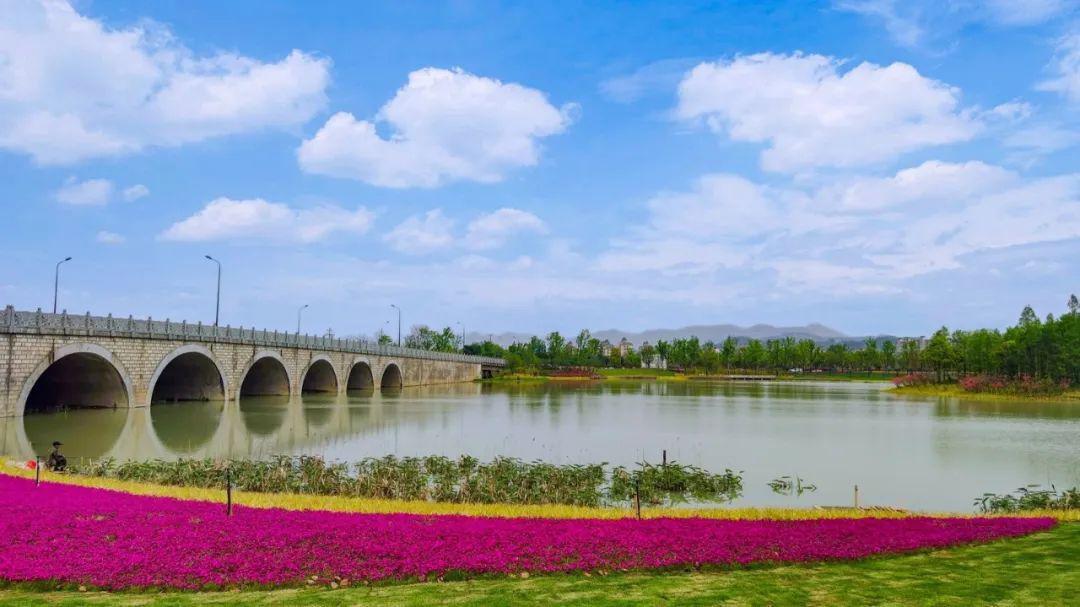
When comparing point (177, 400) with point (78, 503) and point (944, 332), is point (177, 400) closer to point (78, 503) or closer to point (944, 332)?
point (78, 503)

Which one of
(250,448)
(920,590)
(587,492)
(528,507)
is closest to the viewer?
(920,590)

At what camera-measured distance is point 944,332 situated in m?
96.2

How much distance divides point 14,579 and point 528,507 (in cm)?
1063

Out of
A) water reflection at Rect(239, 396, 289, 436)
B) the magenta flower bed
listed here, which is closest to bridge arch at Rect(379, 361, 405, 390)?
water reflection at Rect(239, 396, 289, 436)

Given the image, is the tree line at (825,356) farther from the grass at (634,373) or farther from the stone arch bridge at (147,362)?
the stone arch bridge at (147,362)

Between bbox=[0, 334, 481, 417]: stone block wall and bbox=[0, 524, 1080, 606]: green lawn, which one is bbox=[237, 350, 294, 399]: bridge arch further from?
bbox=[0, 524, 1080, 606]: green lawn

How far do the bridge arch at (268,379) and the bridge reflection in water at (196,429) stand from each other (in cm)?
760

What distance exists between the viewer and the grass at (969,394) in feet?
234

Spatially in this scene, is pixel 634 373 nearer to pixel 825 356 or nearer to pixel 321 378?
pixel 825 356

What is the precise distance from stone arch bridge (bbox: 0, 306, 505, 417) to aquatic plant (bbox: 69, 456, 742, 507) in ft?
45.8

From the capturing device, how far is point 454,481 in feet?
70.9

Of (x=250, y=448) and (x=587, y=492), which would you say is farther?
(x=250, y=448)

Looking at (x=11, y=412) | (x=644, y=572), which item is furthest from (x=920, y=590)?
(x=11, y=412)

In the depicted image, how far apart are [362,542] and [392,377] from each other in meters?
80.5
